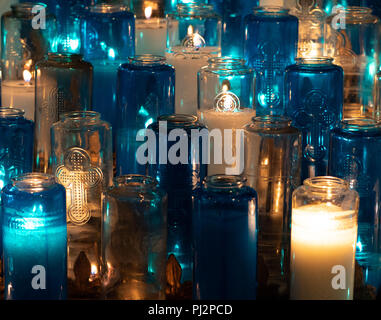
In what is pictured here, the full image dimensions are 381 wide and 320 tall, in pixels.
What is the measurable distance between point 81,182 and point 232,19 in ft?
2.96

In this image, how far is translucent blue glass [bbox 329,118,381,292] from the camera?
1.66 metres

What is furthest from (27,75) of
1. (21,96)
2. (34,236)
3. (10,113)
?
(34,236)

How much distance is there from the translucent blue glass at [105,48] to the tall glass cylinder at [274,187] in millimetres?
614

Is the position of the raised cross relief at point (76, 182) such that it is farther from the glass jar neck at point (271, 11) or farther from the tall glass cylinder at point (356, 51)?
the tall glass cylinder at point (356, 51)

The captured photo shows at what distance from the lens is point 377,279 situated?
169cm

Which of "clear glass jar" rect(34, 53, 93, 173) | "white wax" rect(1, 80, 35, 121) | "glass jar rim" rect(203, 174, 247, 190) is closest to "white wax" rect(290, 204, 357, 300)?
"glass jar rim" rect(203, 174, 247, 190)

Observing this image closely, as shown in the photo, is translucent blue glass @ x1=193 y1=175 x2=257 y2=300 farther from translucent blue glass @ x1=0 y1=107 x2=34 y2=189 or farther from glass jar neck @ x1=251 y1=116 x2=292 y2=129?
translucent blue glass @ x1=0 y1=107 x2=34 y2=189

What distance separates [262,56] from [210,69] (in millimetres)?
216

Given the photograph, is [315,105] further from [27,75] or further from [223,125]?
[27,75]

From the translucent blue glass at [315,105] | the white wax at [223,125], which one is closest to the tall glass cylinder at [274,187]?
the white wax at [223,125]

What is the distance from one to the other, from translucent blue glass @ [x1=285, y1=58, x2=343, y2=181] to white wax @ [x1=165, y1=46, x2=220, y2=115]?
1.13 feet
